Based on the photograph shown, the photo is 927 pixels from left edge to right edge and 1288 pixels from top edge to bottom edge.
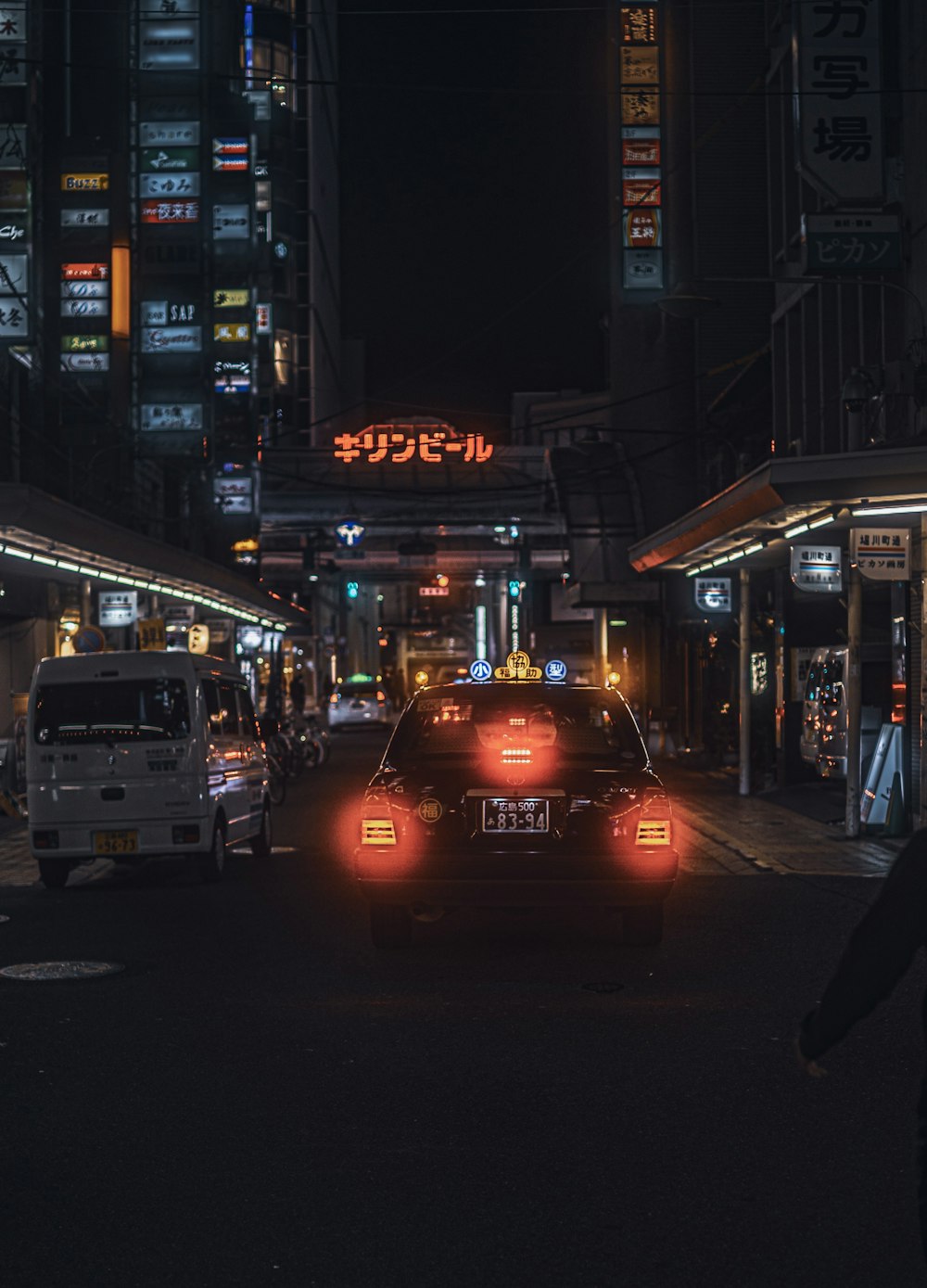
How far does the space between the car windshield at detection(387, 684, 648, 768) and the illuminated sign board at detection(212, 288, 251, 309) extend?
30.7m

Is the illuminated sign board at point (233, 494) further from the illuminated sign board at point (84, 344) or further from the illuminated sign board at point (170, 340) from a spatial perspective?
the illuminated sign board at point (84, 344)

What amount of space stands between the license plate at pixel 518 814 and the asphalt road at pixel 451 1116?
83 centimetres

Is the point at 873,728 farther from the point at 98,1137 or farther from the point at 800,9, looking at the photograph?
the point at 98,1137

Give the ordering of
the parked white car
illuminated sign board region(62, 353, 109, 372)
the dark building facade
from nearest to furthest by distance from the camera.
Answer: the dark building facade → illuminated sign board region(62, 353, 109, 372) → the parked white car

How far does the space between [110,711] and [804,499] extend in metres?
6.67

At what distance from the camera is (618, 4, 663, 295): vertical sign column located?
3275 cm

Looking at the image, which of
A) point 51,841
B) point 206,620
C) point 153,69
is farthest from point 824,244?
point 206,620

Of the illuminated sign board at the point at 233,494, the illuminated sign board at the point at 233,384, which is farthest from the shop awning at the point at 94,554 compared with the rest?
the illuminated sign board at the point at 233,494

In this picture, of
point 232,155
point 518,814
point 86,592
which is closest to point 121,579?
point 86,592

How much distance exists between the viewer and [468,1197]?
5.18m

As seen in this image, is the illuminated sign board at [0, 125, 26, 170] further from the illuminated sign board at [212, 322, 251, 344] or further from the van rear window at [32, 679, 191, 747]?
the van rear window at [32, 679, 191, 747]

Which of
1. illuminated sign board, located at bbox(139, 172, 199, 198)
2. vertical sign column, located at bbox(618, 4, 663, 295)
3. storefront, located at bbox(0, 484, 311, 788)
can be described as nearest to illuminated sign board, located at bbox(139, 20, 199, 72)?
illuminated sign board, located at bbox(139, 172, 199, 198)

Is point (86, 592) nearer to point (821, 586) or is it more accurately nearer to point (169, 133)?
point (821, 586)

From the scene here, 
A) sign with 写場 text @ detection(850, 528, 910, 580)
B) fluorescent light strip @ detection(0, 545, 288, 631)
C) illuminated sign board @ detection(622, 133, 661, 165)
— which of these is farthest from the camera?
illuminated sign board @ detection(622, 133, 661, 165)
